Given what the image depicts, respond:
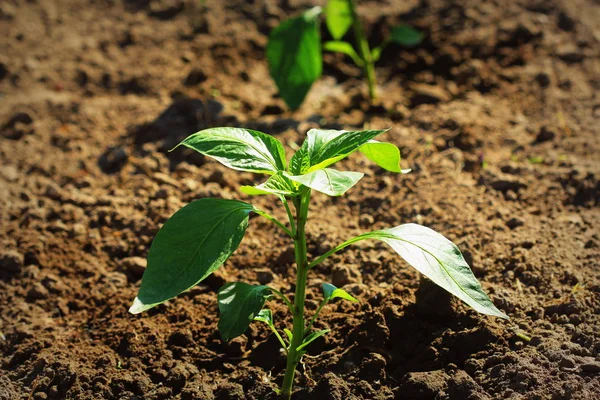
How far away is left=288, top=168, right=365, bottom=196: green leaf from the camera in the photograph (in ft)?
5.62

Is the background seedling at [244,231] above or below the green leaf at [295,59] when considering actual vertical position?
above

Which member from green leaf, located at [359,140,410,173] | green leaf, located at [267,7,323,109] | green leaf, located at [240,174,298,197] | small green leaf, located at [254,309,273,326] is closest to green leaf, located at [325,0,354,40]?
green leaf, located at [267,7,323,109]

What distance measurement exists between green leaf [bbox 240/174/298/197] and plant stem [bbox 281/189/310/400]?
69 mm

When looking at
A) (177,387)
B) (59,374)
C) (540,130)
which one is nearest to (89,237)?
(59,374)

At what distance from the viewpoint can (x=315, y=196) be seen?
10.6 ft

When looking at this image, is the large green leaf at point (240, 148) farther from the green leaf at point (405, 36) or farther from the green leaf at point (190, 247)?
the green leaf at point (405, 36)

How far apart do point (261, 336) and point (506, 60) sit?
2.68 meters

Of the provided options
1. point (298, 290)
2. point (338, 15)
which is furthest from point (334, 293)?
point (338, 15)

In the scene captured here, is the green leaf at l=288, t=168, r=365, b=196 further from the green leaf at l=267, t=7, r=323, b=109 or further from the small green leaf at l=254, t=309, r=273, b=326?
the green leaf at l=267, t=7, r=323, b=109

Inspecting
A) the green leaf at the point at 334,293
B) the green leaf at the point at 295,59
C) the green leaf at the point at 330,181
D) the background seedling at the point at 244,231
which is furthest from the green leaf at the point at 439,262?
the green leaf at the point at 295,59

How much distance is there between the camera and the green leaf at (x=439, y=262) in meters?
1.91

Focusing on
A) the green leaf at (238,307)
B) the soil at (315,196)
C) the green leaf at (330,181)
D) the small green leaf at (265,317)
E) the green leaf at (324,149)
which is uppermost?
the green leaf at (330,181)

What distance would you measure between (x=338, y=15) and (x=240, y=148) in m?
2.14

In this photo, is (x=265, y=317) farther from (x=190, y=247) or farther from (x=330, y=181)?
(x=330, y=181)
